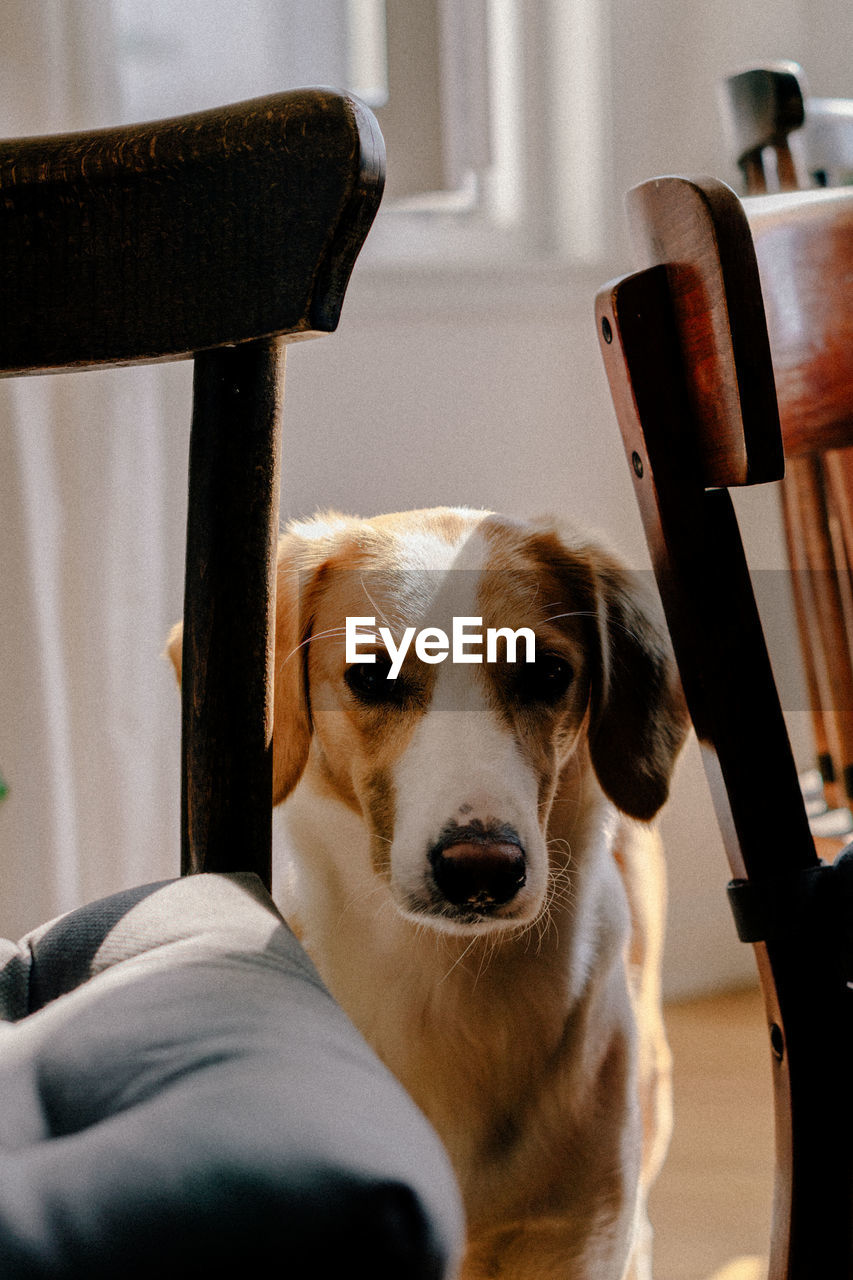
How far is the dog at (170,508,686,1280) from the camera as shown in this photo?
610 millimetres

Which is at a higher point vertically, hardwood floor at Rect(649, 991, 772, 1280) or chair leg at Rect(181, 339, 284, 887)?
chair leg at Rect(181, 339, 284, 887)

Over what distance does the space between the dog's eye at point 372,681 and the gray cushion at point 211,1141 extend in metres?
0.27

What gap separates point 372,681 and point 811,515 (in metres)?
0.56

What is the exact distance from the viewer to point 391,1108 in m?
0.27

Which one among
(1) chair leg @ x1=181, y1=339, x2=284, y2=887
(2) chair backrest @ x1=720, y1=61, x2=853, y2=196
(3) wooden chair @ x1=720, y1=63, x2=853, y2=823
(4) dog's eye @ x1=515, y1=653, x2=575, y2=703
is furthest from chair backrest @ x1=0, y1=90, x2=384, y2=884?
(2) chair backrest @ x1=720, y1=61, x2=853, y2=196

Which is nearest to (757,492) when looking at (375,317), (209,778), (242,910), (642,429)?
(375,317)

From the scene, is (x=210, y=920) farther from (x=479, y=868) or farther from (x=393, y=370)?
(x=393, y=370)

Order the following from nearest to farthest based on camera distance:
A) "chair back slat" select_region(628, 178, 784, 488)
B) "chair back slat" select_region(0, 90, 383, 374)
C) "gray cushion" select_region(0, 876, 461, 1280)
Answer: "gray cushion" select_region(0, 876, 461, 1280), "chair back slat" select_region(0, 90, 383, 374), "chair back slat" select_region(628, 178, 784, 488)

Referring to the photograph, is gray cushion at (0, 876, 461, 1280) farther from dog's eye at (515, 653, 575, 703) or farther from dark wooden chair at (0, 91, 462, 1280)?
dog's eye at (515, 653, 575, 703)

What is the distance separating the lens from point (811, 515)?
1026mm

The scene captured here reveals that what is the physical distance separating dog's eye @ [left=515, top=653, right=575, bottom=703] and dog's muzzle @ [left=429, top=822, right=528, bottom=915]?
96 millimetres

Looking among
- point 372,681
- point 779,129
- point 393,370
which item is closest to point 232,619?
point 372,681

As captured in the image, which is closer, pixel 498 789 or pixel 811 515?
pixel 498 789

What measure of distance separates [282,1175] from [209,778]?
0.32m
